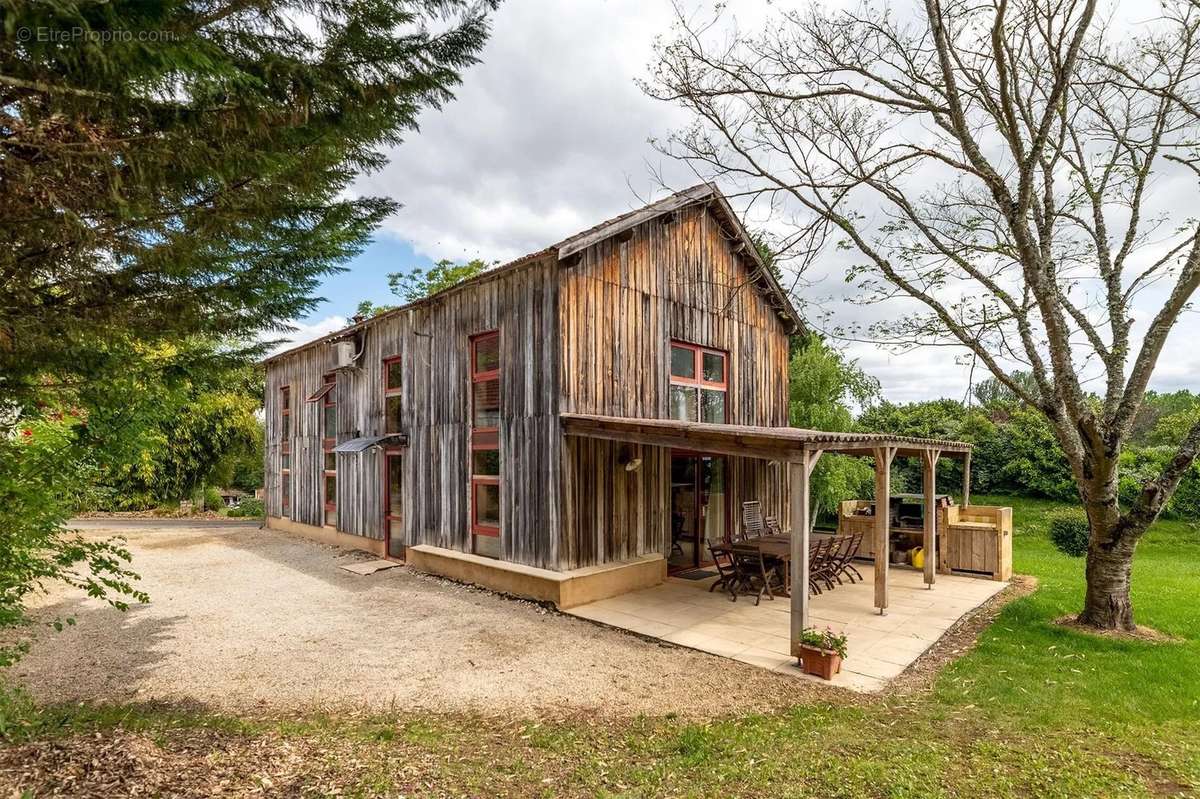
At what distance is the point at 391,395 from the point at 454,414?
2476 millimetres

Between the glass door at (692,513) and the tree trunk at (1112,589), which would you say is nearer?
the tree trunk at (1112,589)

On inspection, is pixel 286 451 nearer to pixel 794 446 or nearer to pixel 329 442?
pixel 329 442

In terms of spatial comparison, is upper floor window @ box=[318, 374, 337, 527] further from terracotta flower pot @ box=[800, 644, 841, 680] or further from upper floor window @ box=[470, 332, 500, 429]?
terracotta flower pot @ box=[800, 644, 841, 680]

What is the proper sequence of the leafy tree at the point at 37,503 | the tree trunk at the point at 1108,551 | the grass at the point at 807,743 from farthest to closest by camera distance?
the tree trunk at the point at 1108,551
the grass at the point at 807,743
the leafy tree at the point at 37,503

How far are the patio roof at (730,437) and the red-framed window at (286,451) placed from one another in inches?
415

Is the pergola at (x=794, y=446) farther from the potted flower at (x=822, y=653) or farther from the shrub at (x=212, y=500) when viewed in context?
the shrub at (x=212, y=500)

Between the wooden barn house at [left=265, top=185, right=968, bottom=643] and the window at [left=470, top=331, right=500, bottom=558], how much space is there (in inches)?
1.2

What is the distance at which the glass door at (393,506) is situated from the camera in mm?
11969

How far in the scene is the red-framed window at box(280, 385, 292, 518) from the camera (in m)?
15.9

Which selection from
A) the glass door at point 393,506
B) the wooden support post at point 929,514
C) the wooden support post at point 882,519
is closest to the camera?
the wooden support post at point 882,519

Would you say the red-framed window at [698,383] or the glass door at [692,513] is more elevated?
Answer: the red-framed window at [698,383]

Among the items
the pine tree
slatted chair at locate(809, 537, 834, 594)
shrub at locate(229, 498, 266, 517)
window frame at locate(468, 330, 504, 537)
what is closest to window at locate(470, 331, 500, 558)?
window frame at locate(468, 330, 504, 537)

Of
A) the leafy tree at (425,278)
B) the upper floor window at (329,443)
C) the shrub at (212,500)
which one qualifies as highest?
the leafy tree at (425,278)

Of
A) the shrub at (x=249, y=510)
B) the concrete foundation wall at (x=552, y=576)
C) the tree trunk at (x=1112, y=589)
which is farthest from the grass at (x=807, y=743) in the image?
the shrub at (x=249, y=510)
